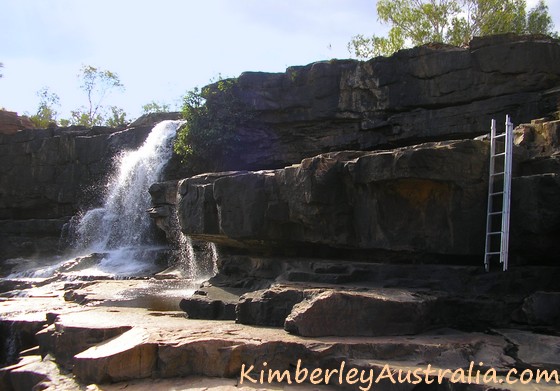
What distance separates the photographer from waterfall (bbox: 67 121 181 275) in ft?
56.6

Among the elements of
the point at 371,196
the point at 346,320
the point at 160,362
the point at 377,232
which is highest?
the point at 371,196

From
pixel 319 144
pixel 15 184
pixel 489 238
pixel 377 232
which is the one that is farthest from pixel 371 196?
pixel 15 184

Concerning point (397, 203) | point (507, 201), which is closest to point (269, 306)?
point (397, 203)

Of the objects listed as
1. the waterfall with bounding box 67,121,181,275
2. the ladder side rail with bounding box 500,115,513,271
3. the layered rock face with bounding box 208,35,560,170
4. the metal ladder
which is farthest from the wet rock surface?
the waterfall with bounding box 67,121,181,275

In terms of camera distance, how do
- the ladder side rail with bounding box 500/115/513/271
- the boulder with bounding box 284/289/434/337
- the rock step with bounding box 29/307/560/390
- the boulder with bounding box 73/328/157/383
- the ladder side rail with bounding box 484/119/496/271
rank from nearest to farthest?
1. the rock step with bounding box 29/307/560/390
2. the boulder with bounding box 73/328/157/383
3. the boulder with bounding box 284/289/434/337
4. the ladder side rail with bounding box 500/115/513/271
5. the ladder side rail with bounding box 484/119/496/271

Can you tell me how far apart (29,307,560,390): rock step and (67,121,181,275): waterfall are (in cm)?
1104

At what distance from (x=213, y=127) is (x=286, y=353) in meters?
12.1

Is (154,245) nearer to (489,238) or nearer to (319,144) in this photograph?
(319,144)

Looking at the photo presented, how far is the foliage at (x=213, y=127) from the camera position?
1662cm

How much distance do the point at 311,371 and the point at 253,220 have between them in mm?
4168

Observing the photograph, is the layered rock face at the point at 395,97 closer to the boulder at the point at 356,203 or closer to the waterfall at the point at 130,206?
the waterfall at the point at 130,206

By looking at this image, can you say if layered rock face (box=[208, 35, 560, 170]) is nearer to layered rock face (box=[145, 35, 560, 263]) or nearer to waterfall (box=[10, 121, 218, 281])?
layered rock face (box=[145, 35, 560, 263])

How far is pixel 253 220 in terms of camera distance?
9.08 m

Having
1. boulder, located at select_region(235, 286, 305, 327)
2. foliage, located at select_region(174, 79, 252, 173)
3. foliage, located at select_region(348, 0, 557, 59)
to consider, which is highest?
foliage, located at select_region(348, 0, 557, 59)
